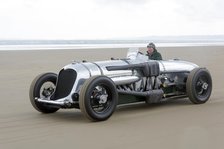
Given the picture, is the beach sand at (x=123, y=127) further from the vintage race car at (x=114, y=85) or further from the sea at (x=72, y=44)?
the sea at (x=72, y=44)

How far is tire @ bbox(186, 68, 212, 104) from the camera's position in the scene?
945cm

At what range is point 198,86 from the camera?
381 inches

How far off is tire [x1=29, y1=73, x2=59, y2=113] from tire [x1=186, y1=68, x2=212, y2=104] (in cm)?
283

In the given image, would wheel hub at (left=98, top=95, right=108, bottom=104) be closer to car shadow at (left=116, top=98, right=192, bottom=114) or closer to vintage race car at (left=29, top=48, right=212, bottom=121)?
vintage race car at (left=29, top=48, right=212, bottom=121)

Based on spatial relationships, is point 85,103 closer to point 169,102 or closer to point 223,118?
point 223,118

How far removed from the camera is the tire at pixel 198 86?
31.0 ft

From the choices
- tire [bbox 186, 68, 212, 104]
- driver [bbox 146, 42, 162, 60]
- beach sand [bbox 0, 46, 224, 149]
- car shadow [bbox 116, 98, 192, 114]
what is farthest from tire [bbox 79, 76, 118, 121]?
driver [bbox 146, 42, 162, 60]

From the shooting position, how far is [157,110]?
885 cm

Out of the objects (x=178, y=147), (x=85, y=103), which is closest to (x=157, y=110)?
(x=85, y=103)

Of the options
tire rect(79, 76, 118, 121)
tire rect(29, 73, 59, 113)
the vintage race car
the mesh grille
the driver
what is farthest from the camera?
the driver

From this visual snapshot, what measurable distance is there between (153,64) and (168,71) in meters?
0.54

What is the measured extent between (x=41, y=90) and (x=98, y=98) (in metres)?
1.47

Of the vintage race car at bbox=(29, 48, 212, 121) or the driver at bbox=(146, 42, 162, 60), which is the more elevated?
the driver at bbox=(146, 42, 162, 60)

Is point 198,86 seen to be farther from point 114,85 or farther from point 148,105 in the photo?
point 114,85
